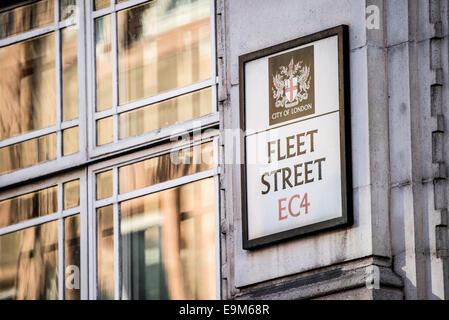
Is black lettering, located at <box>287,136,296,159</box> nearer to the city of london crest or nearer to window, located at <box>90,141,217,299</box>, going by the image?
the city of london crest

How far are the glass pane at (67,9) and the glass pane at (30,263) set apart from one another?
2.95m

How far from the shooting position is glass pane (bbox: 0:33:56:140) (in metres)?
25.5

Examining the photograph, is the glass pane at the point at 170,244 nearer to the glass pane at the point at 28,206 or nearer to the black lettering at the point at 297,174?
the glass pane at the point at 28,206

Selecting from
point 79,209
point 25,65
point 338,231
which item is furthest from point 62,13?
point 338,231

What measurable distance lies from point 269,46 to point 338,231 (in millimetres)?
2695

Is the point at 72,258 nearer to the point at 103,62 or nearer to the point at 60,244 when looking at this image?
the point at 60,244

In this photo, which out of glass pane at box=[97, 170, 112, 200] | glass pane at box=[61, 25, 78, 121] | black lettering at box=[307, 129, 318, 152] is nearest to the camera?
black lettering at box=[307, 129, 318, 152]

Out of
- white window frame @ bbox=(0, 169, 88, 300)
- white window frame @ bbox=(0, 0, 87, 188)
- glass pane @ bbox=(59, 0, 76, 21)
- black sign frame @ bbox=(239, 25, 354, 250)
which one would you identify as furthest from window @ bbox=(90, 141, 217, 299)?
glass pane @ bbox=(59, 0, 76, 21)

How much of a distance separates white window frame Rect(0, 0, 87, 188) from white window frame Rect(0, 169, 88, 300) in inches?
5.6

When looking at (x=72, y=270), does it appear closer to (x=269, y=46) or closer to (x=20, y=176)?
(x=20, y=176)

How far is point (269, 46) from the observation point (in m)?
22.6

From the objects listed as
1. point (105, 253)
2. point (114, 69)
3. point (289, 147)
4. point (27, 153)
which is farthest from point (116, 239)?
point (289, 147)

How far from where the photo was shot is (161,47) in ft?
79.5

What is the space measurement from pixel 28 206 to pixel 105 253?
5.50 feet
